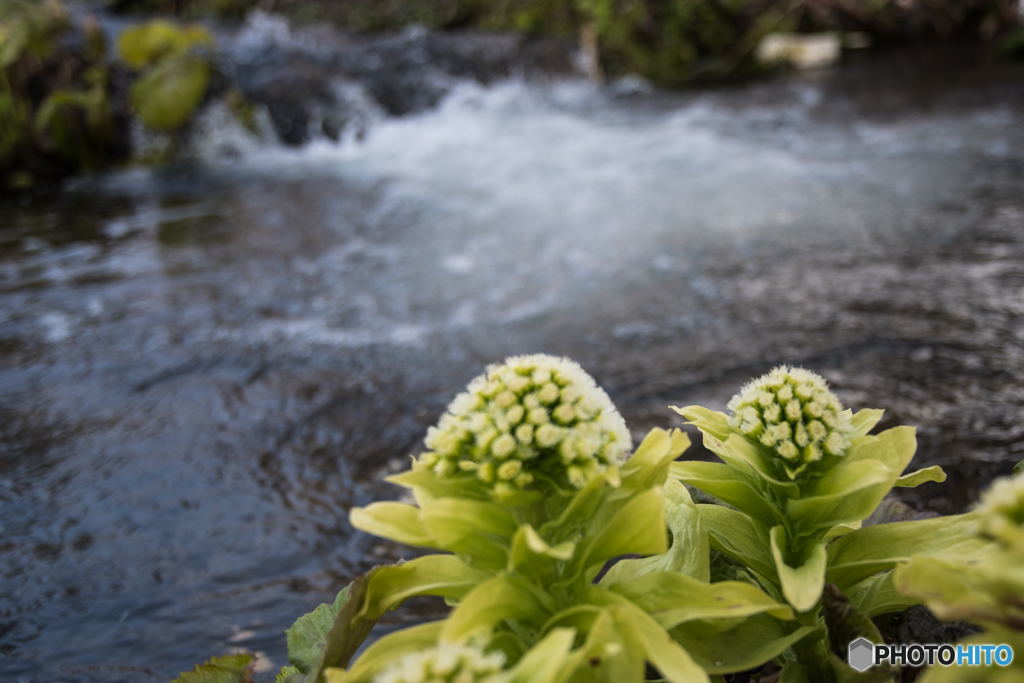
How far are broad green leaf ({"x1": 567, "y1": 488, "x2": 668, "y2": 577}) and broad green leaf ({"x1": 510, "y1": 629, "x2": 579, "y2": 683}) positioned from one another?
0.84 feet

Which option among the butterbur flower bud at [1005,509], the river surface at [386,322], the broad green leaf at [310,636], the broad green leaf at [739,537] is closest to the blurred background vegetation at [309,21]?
the river surface at [386,322]

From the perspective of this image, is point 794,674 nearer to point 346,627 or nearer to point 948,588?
point 948,588

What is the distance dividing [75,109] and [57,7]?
2435mm

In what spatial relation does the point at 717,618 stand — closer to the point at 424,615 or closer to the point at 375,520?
the point at 375,520

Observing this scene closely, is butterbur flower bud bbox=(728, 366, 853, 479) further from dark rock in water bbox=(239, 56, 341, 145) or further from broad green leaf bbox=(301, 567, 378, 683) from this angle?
dark rock in water bbox=(239, 56, 341, 145)

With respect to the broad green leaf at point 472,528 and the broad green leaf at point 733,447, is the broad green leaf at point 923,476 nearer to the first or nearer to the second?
the broad green leaf at point 733,447

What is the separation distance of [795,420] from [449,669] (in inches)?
34.6

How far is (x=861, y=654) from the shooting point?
1.49 metres

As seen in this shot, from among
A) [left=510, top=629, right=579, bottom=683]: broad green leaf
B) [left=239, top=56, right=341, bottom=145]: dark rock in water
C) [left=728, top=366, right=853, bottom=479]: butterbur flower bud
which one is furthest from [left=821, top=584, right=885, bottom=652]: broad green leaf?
[left=239, top=56, right=341, bottom=145]: dark rock in water

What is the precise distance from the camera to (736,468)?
1.74 metres

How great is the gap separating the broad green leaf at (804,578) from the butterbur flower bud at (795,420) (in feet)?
0.51

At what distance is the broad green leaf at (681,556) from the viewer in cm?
158

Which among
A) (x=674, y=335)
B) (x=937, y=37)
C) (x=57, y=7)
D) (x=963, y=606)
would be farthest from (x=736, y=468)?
(x=937, y=37)

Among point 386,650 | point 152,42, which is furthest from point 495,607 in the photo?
point 152,42
